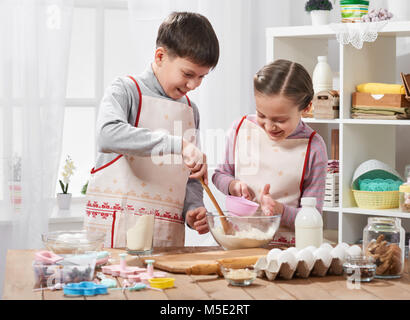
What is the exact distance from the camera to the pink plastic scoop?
5.68ft

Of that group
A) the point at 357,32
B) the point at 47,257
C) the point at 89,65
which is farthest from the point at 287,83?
the point at 89,65

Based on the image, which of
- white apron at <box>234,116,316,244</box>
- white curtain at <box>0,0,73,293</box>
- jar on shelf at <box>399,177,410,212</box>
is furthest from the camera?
white curtain at <box>0,0,73,293</box>

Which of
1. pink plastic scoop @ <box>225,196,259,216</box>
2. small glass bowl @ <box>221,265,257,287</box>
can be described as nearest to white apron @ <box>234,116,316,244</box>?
pink plastic scoop @ <box>225,196,259,216</box>

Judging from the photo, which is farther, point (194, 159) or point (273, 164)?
point (273, 164)

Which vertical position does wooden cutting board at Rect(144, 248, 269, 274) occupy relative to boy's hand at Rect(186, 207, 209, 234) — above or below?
below

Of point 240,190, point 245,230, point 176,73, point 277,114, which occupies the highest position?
point 176,73

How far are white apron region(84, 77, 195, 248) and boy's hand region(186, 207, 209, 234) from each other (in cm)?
9

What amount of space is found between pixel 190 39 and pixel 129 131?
1.14ft

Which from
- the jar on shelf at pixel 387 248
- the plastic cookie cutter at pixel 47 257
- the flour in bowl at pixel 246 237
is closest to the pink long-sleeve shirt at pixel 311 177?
the flour in bowl at pixel 246 237

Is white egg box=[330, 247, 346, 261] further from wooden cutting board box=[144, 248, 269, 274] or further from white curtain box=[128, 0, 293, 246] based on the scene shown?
white curtain box=[128, 0, 293, 246]

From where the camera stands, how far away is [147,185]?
6.65 ft

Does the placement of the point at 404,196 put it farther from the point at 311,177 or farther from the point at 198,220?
the point at 198,220

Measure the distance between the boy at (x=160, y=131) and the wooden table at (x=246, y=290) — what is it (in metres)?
0.49
